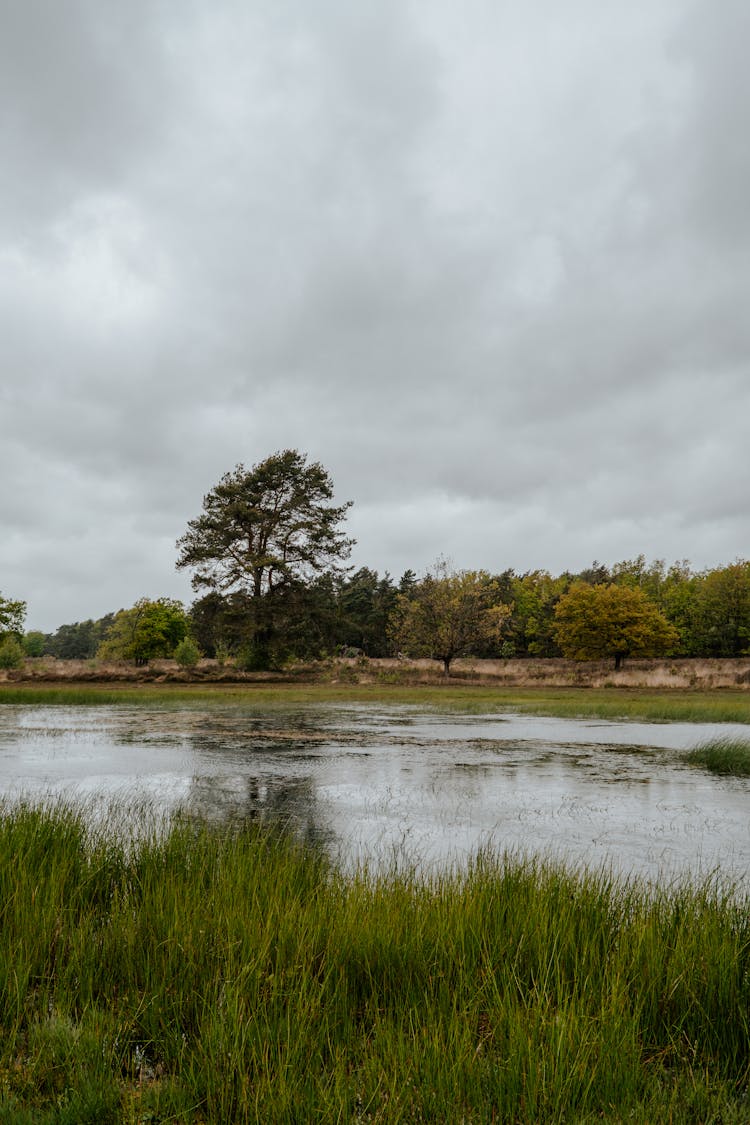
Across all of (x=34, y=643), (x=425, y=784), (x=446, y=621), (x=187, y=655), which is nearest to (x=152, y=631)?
(x=187, y=655)

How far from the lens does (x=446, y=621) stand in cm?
4919

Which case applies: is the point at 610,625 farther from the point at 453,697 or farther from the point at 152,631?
the point at 152,631

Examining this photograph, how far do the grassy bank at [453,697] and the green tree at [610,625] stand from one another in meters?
17.1

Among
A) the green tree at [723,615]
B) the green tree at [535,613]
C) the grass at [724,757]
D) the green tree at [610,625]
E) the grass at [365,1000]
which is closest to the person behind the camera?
the grass at [365,1000]

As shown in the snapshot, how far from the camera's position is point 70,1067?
310cm

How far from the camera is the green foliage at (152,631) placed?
5878 cm

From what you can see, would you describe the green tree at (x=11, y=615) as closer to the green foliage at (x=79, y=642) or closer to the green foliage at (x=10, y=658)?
the green foliage at (x=10, y=658)

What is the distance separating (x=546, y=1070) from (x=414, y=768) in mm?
10881

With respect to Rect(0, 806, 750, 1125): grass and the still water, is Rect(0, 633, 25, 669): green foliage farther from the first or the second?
Rect(0, 806, 750, 1125): grass

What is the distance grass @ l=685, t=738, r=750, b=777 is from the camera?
14087 mm

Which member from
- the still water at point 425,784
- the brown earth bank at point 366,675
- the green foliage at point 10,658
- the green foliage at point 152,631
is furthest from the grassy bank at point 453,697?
the green foliage at point 152,631

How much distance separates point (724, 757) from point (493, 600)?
65.0 meters

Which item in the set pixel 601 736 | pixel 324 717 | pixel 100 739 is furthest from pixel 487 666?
pixel 100 739

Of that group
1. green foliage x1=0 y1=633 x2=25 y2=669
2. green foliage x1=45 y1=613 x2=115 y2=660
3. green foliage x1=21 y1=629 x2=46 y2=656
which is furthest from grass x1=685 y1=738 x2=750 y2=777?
green foliage x1=21 y1=629 x2=46 y2=656
